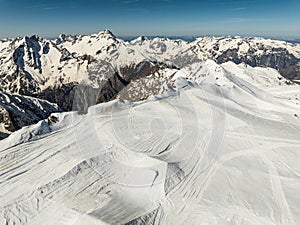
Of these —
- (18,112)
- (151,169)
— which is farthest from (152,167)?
(18,112)

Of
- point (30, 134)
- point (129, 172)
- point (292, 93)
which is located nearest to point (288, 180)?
point (129, 172)

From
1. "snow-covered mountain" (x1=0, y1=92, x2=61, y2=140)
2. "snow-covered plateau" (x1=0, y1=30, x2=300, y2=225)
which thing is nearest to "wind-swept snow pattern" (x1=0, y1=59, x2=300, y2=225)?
"snow-covered plateau" (x1=0, y1=30, x2=300, y2=225)

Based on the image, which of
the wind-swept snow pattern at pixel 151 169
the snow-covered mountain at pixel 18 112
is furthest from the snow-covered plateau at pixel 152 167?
the snow-covered mountain at pixel 18 112

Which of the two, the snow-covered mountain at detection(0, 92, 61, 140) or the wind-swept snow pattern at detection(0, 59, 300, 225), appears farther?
the snow-covered mountain at detection(0, 92, 61, 140)

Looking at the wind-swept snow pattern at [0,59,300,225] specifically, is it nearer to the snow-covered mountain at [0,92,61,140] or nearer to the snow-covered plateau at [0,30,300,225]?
the snow-covered plateau at [0,30,300,225]

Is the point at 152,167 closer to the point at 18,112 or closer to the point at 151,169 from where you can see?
the point at 151,169

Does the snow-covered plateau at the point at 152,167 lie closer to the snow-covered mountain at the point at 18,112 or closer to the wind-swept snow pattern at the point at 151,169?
the wind-swept snow pattern at the point at 151,169

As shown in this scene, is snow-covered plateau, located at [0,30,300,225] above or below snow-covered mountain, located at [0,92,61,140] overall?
above

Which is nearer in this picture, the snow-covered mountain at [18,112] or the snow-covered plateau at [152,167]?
the snow-covered plateau at [152,167]
